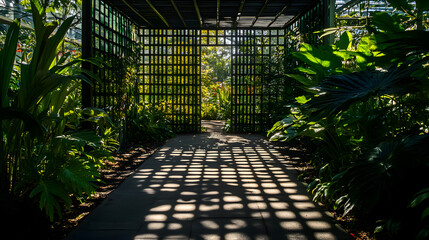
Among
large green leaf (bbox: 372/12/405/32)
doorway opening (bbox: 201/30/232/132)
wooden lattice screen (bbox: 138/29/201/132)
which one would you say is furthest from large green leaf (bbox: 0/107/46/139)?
doorway opening (bbox: 201/30/232/132)

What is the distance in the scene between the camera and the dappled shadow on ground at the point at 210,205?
2.16m

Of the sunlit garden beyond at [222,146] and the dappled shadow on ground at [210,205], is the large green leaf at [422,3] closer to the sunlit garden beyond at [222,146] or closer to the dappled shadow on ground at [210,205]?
the sunlit garden beyond at [222,146]

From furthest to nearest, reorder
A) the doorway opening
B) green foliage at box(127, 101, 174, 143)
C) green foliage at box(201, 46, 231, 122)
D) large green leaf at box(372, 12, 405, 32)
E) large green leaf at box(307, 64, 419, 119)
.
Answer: green foliage at box(201, 46, 231, 122) → the doorway opening → green foliage at box(127, 101, 174, 143) → large green leaf at box(372, 12, 405, 32) → large green leaf at box(307, 64, 419, 119)

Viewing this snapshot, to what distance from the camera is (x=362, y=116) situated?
234cm

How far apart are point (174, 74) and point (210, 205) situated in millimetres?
5516

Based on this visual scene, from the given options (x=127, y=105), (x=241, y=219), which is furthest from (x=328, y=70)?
(x=127, y=105)

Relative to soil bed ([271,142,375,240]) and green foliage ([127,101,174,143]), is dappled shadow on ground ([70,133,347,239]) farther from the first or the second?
green foliage ([127,101,174,143])

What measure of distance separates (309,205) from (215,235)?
0.99 metres

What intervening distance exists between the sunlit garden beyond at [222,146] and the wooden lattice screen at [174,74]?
1.13 meters

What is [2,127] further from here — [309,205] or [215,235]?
[309,205]

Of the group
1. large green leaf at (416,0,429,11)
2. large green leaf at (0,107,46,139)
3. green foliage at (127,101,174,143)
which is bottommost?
green foliage at (127,101,174,143)

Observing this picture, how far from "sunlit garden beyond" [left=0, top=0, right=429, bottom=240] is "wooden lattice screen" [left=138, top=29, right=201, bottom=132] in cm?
113

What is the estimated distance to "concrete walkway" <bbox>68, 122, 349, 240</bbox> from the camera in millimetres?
2160

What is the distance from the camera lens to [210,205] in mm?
2715
